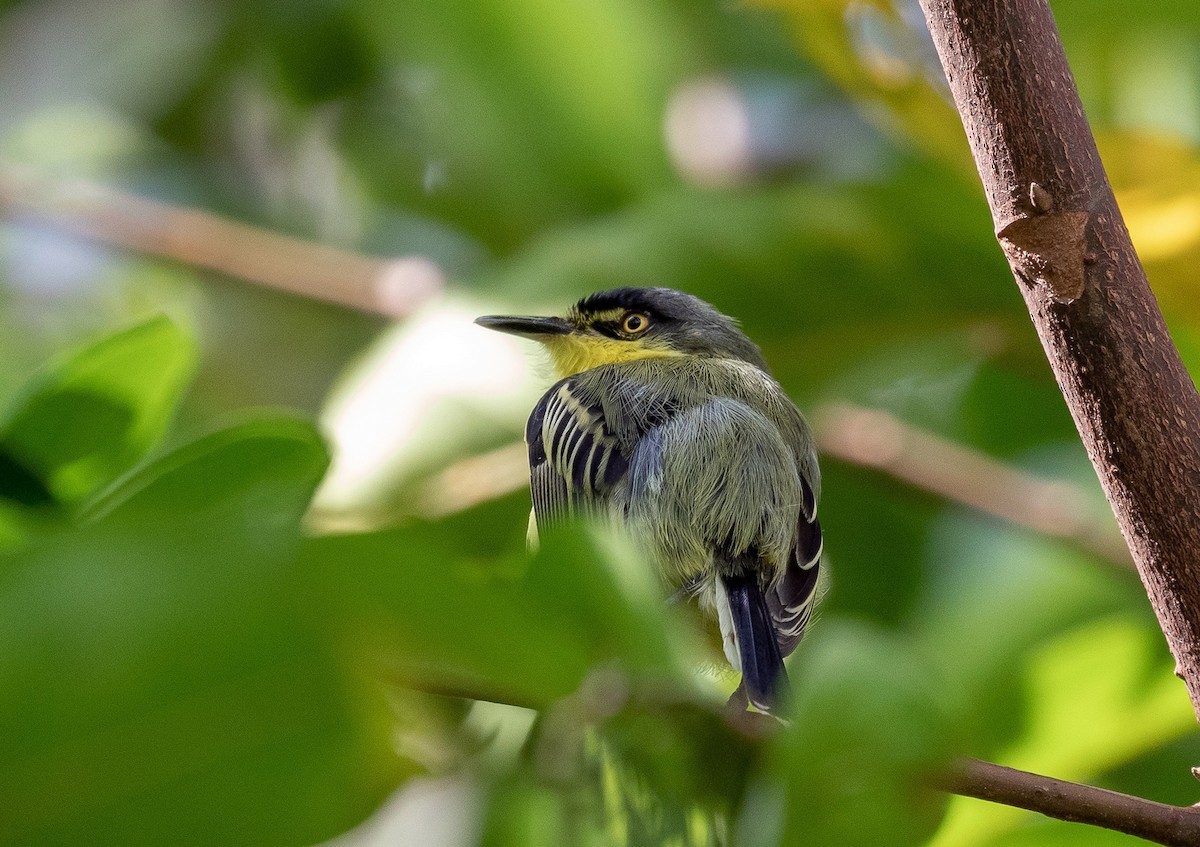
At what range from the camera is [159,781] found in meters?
0.81

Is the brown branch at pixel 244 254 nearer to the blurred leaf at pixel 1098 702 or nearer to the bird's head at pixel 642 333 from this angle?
the bird's head at pixel 642 333

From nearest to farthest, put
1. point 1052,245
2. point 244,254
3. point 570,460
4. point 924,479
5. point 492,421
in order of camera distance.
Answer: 1. point 1052,245
2. point 570,460
3. point 492,421
4. point 924,479
5. point 244,254

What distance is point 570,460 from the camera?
2596 mm

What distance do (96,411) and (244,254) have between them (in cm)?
208

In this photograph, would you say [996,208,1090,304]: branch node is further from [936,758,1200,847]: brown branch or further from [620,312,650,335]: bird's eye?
[620,312,650,335]: bird's eye

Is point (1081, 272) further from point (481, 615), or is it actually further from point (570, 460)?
point (570, 460)

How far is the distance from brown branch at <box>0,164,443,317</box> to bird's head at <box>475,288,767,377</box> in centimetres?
39

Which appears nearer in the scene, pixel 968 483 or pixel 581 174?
pixel 968 483

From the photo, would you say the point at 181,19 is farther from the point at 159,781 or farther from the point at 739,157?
the point at 159,781

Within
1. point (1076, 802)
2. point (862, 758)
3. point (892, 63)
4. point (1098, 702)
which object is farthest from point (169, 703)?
point (892, 63)

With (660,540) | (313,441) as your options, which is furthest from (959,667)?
(313,441)

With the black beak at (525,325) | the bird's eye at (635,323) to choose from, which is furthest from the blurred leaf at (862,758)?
the bird's eye at (635,323)

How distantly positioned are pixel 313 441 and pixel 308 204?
3.70 meters

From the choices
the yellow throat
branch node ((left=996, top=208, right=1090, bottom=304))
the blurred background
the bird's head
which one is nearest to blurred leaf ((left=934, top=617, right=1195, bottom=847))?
the blurred background
